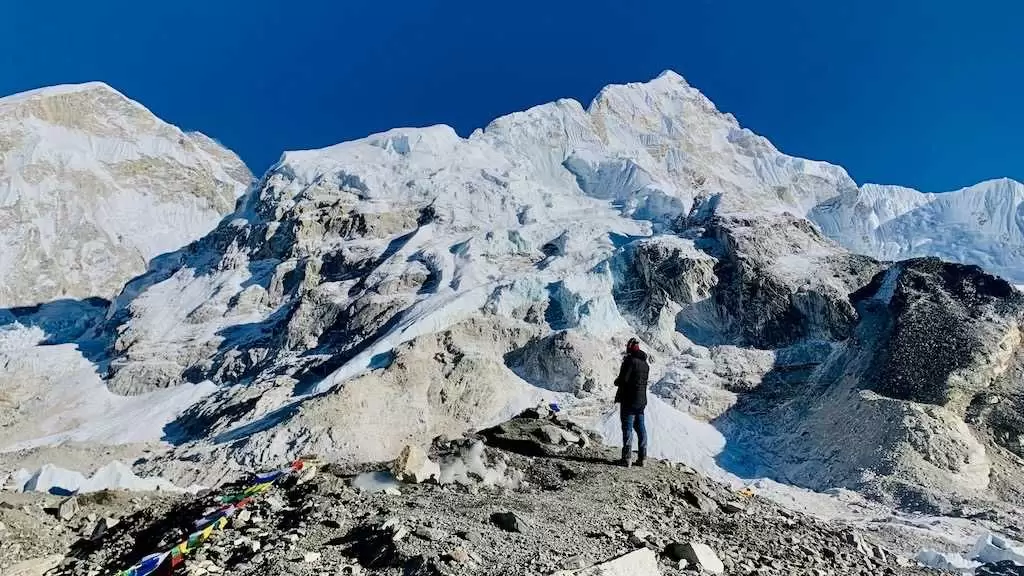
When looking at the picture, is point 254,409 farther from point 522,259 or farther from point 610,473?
point 610,473

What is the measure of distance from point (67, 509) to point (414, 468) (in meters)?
4.28

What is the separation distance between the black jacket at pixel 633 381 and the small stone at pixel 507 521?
11.4 ft

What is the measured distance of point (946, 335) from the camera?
35.8 m

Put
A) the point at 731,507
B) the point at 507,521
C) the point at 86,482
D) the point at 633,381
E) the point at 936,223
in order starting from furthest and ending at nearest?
1. the point at 936,223
2. the point at 86,482
3. the point at 633,381
4. the point at 731,507
5. the point at 507,521

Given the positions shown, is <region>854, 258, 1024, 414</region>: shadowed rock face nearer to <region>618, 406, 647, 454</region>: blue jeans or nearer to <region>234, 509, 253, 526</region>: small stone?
<region>618, 406, 647, 454</region>: blue jeans

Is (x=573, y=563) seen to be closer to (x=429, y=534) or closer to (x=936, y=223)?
(x=429, y=534)

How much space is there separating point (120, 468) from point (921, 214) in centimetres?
9622

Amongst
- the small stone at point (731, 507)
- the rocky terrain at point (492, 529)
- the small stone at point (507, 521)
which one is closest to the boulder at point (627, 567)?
A: the rocky terrain at point (492, 529)

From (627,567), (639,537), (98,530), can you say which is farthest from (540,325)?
(627,567)

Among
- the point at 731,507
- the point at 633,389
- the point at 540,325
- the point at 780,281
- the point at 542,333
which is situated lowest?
the point at 731,507

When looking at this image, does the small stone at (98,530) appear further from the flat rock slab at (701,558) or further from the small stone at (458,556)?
the flat rock slab at (701,558)

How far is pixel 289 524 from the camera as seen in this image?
553 cm

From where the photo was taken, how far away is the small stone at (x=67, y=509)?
26.6ft

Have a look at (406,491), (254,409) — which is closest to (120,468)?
(406,491)
